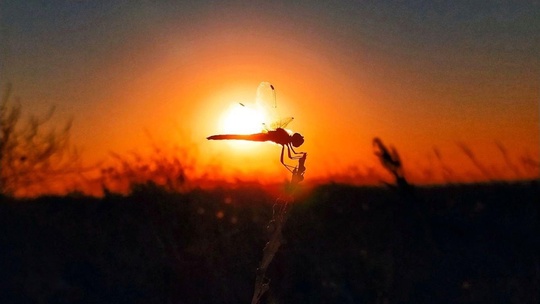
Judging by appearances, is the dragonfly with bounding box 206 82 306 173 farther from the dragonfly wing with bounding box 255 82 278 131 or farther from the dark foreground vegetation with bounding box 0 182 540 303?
the dark foreground vegetation with bounding box 0 182 540 303

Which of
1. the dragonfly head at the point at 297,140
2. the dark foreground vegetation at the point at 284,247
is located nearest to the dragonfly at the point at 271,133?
the dragonfly head at the point at 297,140

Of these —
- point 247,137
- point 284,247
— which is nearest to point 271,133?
point 247,137

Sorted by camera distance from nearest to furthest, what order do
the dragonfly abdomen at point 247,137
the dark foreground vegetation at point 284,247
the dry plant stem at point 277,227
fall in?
1. the dry plant stem at point 277,227
2. the dragonfly abdomen at point 247,137
3. the dark foreground vegetation at point 284,247

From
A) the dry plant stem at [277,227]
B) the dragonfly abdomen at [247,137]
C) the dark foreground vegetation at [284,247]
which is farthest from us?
the dark foreground vegetation at [284,247]

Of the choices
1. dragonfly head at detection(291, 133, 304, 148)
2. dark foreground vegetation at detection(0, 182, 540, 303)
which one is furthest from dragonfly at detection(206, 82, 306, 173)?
dark foreground vegetation at detection(0, 182, 540, 303)

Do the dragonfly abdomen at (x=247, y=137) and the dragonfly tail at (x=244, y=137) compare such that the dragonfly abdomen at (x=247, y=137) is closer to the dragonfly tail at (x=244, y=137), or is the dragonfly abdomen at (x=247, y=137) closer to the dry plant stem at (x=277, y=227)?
the dragonfly tail at (x=244, y=137)

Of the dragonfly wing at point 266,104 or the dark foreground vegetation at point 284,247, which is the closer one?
the dragonfly wing at point 266,104

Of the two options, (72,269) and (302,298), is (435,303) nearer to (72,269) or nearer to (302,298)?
(302,298)
